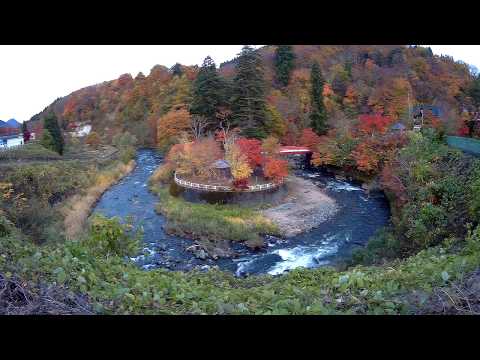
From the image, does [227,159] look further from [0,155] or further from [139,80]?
[139,80]

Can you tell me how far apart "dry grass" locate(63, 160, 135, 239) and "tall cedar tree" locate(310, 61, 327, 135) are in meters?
12.8

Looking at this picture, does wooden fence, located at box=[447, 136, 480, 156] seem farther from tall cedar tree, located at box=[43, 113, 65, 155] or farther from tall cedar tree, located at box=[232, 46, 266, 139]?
tall cedar tree, located at box=[43, 113, 65, 155]

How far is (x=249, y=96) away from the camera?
2064 centimetres

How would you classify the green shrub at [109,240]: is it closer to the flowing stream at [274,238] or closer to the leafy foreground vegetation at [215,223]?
the flowing stream at [274,238]

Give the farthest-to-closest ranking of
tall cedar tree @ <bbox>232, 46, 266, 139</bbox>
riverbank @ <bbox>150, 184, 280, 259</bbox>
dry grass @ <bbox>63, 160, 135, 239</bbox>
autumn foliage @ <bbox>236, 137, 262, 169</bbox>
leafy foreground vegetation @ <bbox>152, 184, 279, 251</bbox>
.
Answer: tall cedar tree @ <bbox>232, 46, 266, 139</bbox>, autumn foliage @ <bbox>236, 137, 262, 169</bbox>, leafy foreground vegetation @ <bbox>152, 184, 279, 251</bbox>, dry grass @ <bbox>63, 160, 135, 239</bbox>, riverbank @ <bbox>150, 184, 280, 259</bbox>

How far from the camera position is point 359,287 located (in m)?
3.80

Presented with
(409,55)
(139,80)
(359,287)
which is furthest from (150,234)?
(409,55)

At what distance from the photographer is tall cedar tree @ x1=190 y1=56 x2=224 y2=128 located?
2078 centimetres

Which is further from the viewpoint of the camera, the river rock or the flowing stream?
the river rock

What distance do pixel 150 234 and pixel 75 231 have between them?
8.33 ft

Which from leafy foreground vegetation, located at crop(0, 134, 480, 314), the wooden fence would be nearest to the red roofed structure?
the wooden fence

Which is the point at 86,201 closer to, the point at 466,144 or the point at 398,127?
the point at 466,144

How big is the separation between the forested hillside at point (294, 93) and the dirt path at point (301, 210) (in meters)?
4.61

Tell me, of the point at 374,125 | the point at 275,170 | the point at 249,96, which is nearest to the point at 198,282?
the point at 275,170
